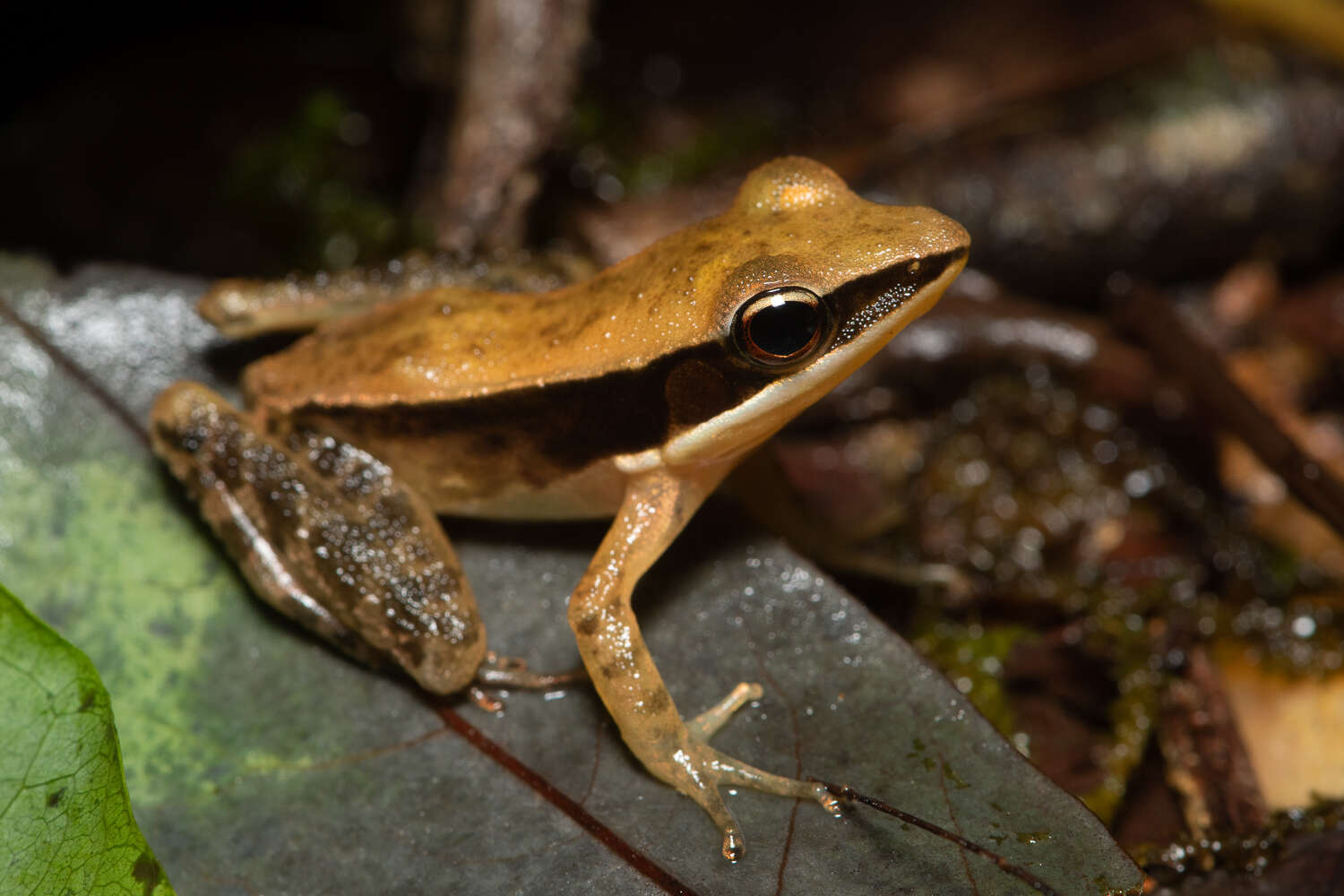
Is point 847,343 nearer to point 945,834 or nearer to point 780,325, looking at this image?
point 780,325

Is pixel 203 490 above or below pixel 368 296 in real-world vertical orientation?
below

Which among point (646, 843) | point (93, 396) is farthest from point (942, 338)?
point (93, 396)

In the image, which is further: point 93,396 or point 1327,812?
point 93,396

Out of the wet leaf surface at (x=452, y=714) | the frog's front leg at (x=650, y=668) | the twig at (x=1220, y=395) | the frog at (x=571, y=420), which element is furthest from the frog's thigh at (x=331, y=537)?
the twig at (x=1220, y=395)

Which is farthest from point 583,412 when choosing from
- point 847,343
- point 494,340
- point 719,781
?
point 719,781

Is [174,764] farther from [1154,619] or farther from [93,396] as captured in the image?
[1154,619]

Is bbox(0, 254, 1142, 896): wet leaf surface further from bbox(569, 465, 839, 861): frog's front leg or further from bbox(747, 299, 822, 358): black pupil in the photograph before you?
bbox(747, 299, 822, 358): black pupil

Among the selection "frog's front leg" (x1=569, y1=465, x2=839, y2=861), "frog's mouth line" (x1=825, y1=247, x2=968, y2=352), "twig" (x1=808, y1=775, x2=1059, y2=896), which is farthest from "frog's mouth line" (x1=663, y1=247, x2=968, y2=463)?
"twig" (x1=808, y1=775, x2=1059, y2=896)

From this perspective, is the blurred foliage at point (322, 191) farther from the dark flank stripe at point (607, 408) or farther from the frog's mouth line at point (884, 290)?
the frog's mouth line at point (884, 290)
